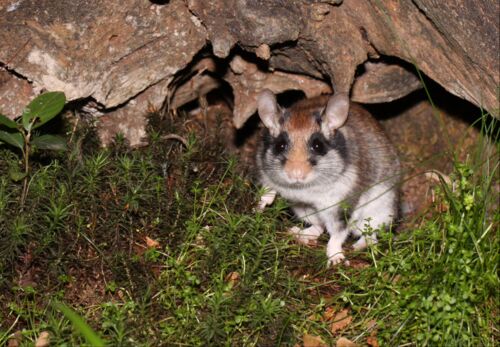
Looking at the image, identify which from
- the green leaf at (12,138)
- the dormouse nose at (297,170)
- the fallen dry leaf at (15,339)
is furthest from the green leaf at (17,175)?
the dormouse nose at (297,170)

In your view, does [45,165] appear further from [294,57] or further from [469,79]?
[469,79]

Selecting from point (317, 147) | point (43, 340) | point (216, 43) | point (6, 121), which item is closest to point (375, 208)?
point (317, 147)

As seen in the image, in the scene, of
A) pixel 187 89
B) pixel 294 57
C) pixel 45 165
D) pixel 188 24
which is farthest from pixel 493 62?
pixel 45 165

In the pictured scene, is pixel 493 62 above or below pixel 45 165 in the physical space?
above

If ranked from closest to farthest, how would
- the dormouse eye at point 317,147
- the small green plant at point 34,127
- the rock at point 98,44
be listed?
the small green plant at point 34,127
the rock at point 98,44
the dormouse eye at point 317,147

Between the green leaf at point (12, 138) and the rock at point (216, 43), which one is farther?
the rock at point (216, 43)

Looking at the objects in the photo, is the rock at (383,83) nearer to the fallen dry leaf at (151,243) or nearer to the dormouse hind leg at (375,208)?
the dormouse hind leg at (375,208)
